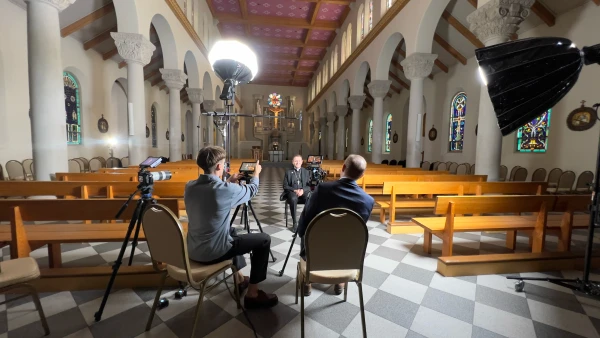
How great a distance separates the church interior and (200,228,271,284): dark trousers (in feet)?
0.81

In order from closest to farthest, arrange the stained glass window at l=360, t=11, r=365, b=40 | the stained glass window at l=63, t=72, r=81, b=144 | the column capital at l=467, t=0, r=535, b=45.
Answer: the column capital at l=467, t=0, r=535, b=45, the stained glass window at l=63, t=72, r=81, b=144, the stained glass window at l=360, t=11, r=365, b=40

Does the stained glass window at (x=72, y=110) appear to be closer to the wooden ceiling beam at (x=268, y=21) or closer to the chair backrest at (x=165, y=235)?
the wooden ceiling beam at (x=268, y=21)

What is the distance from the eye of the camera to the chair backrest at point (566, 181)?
23.2ft

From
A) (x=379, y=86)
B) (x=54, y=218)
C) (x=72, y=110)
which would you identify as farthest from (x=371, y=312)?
(x=72, y=110)

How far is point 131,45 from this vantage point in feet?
23.6

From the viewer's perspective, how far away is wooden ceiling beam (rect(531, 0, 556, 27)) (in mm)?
7684

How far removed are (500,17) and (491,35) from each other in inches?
13.2

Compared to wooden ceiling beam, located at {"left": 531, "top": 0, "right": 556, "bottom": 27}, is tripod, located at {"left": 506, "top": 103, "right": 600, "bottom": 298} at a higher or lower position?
lower

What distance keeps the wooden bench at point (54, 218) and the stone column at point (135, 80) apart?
5220 mm

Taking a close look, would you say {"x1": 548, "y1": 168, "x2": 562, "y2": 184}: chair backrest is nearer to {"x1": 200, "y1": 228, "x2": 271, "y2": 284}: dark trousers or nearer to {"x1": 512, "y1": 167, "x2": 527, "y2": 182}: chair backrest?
{"x1": 512, "y1": 167, "x2": 527, "y2": 182}: chair backrest

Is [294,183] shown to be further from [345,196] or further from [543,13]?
[543,13]

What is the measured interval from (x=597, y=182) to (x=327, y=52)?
20901 millimetres

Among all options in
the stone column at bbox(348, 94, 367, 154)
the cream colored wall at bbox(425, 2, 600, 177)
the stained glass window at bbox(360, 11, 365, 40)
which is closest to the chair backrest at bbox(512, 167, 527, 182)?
the cream colored wall at bbox(425, 2, 600, 177)

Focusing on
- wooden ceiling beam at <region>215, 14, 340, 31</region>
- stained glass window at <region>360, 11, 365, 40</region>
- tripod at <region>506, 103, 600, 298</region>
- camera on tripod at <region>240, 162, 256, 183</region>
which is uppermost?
wooden ceiling beam at <region>215, 14, 340, 31</region>
